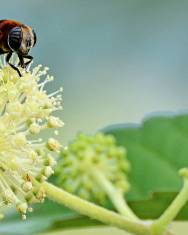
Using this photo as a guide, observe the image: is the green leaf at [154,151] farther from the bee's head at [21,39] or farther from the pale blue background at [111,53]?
the pale blue background at [111,53]

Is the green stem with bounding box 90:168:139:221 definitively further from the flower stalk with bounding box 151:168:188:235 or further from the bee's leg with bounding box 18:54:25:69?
the bee's leg with bounding box 18:54:25:69

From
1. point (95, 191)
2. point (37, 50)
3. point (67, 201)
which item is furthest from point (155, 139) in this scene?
point (37, 50)

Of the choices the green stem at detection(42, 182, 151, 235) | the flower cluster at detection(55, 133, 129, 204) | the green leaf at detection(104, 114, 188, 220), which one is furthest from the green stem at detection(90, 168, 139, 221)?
the green stem at detection(42, 182, 151, 235)

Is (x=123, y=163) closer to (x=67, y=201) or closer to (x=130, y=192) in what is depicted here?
(x=130, y=192)

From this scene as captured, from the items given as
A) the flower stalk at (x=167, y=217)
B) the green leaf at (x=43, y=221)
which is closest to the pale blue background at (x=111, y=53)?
the green leaf at (x=43, y=221)

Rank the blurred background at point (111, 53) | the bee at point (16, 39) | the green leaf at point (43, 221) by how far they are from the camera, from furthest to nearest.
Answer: the blurred background at point (111, 53)
the green leaf at point (43, 221)
the bee at point (16, 39)

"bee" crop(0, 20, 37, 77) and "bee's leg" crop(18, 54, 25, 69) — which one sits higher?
"bee" crop(0, 20, 37, 77)

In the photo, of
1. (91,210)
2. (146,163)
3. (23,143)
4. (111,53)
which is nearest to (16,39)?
(23,143)
